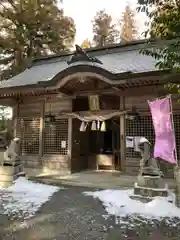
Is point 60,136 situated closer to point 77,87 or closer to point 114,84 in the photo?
point 77,87

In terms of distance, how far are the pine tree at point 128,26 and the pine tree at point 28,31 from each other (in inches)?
472

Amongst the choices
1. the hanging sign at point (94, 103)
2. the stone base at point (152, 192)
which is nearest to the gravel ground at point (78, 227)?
the stone base at point (152, 192)

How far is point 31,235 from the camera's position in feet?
12.3

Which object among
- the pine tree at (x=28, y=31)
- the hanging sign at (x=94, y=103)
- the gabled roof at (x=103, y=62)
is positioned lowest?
the hanging sign at (x=94, y=103)

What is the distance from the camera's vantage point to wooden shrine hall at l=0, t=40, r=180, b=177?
8531mm

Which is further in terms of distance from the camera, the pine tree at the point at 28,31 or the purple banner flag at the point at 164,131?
the pine tree at the point at 28,31

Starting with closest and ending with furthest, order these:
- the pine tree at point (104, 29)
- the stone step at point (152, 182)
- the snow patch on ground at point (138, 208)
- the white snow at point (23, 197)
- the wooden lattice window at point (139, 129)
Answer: the snow patch on ground at point (138, 208), the white snow at point (23, 197), the stone step at point (152, 182), the wooden lattice window at point (139, 129), the pine tree at point (104, 29)

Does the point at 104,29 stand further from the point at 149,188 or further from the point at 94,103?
the point at 149,188

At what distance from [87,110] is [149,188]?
5253mm

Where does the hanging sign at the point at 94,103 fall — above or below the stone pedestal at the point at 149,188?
above

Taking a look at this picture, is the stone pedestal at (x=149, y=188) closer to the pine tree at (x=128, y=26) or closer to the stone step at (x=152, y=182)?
the stone step at (x=152, y=182)

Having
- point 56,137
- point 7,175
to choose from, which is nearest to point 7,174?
point 7,175

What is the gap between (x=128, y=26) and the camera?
3262 cm

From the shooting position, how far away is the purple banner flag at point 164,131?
Result: 552cm
